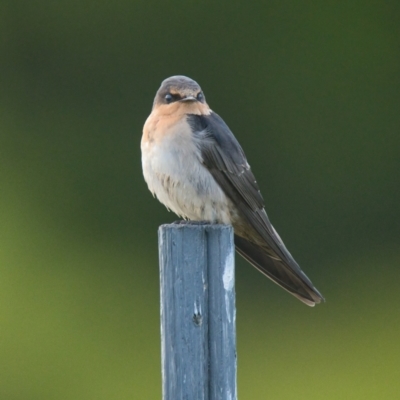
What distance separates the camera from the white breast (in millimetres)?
5273

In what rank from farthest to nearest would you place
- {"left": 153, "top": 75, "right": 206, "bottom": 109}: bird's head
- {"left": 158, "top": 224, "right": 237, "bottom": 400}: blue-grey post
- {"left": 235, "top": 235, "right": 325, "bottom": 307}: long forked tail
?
{"left": 153, "top": 75, "right": 206, "bottom": 109}: bird's head → {"left": 235, "top": 235, "right": 325, "bottom": 307}: long forked tail → {"left": 158, "top": 224, "right": 237, "bottom": 400}: blue-grey post

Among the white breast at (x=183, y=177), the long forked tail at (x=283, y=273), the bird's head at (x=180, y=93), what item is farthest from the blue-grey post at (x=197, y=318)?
the bird's head at (x=180, y=93)

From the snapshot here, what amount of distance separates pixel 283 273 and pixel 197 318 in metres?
1.64

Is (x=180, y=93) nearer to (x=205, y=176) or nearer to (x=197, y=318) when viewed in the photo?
(x=205, y=176)

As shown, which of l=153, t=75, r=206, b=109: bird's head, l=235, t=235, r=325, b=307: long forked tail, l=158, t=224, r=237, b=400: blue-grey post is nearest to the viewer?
l=158, t=224, r=237, b=400: blue-grey post

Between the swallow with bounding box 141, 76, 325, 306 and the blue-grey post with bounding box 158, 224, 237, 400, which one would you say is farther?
the swallow with bounding box 141, 76, 325, 306

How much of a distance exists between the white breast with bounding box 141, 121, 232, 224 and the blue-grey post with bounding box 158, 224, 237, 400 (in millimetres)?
1372

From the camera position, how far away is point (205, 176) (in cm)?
533

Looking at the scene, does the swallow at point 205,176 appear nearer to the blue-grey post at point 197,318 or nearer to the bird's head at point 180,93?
the bird's head at point 180,93

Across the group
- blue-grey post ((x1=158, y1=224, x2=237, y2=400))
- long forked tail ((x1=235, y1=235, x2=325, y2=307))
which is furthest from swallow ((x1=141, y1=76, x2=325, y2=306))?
blue-grey post ((x1=158, y1=224, x2=237, y2=400))

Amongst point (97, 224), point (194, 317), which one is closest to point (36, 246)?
point (97, 224)

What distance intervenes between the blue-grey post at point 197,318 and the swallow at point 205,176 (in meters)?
1.38

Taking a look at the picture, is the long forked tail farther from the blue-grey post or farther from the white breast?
the blue-grey post

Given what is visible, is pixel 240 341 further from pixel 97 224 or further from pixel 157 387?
pixel 97 224
